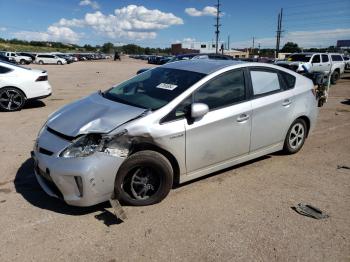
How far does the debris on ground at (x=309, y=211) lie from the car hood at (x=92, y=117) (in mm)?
2093

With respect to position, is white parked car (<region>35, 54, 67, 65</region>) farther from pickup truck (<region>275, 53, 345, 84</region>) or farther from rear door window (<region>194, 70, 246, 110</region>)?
rear door window (<region>194, 70, 246, 110</region>)

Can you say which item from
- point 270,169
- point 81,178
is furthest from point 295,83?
point 81,178

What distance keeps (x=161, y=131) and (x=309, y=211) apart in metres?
1.87

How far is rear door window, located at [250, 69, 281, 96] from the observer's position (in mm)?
4801

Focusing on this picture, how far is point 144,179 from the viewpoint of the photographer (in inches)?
151

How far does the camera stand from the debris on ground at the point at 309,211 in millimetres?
3732

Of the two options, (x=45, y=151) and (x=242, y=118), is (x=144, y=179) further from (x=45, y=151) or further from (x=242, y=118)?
(x=242, y=118)

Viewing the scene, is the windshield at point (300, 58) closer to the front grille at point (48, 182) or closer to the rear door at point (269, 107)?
the rear door at point (269, 107)

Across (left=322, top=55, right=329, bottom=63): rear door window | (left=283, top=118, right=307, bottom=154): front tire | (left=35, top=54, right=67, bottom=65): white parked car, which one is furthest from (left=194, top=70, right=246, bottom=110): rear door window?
(left=35, top=54, right=67, bottom=65): white parked car

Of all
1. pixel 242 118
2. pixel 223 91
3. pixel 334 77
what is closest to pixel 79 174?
pixel 223 91

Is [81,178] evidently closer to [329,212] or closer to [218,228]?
[218,228]

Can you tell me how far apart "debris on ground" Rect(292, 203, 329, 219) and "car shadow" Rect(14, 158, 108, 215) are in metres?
2.09

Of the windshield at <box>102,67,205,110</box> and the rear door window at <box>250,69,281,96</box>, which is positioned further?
the rear door window at <box>250,69,281,96</box>

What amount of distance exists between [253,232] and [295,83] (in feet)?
9.65
